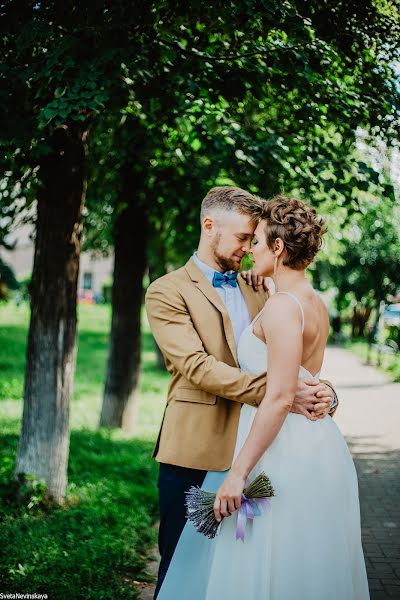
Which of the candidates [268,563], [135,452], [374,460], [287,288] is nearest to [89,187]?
[135,452]

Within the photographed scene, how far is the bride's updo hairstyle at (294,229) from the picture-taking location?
9.40 ft

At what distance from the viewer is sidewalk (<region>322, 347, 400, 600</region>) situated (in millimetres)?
4629

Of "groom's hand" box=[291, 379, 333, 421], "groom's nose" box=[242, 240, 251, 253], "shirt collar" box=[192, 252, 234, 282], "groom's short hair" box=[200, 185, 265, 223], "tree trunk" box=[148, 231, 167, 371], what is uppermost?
"groom's short hair" box=[200, 185, 265, 223]

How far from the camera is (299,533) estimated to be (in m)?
2.74

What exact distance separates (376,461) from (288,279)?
5.74 m

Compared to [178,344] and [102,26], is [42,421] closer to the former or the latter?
[178,344]

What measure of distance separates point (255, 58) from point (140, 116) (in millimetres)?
1898

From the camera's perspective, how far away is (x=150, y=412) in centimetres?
1062

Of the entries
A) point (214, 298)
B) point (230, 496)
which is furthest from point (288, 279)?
point (230, 496)

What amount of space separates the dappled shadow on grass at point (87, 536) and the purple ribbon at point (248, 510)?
5.56 feet

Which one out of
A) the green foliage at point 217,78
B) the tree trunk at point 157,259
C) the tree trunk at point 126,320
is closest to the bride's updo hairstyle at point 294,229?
the green foliage at point 217,78

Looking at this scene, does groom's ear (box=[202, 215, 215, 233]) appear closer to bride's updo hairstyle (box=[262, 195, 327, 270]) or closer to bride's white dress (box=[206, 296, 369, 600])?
bride's updo hairstyle (box=[262, 195, 327, 270])

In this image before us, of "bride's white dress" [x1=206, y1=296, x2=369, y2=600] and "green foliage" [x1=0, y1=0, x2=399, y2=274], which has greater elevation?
"green foliage" [x1=0, y1=0, x2=399, y2=274]

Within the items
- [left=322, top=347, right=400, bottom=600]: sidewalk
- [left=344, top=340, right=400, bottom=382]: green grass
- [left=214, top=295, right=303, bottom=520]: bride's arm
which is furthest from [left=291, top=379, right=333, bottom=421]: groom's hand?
[left=344, top=340, right=400, bottom=382]: green grass
